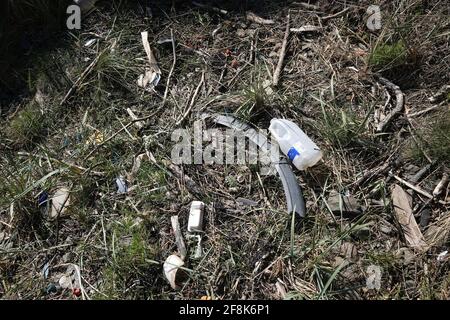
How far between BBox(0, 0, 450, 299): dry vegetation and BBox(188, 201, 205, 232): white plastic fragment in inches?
1.8

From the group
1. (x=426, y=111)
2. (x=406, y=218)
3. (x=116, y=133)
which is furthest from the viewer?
(x=116, y=133)

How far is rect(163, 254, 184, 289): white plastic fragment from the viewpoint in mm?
2072

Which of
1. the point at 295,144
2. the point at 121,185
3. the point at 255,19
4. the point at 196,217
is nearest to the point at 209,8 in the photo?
the point at 255,19

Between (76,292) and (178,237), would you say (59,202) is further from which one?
(178,237)

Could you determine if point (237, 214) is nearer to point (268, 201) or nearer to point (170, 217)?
point (268, 201)

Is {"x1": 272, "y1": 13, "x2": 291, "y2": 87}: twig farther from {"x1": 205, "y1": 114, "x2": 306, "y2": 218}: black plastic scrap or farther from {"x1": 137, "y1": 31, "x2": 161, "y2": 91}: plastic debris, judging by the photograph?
{"x1": 137, "y1": 31, "x2": 161, "y2": 91}: plastic debris

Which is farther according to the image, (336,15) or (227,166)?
(336,15)

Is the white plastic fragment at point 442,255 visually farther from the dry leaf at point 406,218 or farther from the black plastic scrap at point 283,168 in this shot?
the black plastic scrap at point 283,168

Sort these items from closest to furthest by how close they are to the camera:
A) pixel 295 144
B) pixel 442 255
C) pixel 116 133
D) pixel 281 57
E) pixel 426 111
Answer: pixel 442 255
pixel 295 144
pixel 426 111
pixel 116 133
pixel 281 57

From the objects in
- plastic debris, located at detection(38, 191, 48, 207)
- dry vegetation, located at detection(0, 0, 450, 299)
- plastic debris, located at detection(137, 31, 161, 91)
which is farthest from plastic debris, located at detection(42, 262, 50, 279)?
plastic debris, located at detection(137, 31, 161, 91)

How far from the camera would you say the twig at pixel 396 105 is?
2.35 meters

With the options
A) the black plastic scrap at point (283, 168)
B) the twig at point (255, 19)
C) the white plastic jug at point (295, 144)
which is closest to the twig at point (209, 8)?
the twig at point (255, 19)

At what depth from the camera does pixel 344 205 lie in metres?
2.17

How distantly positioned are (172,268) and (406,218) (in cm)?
99
